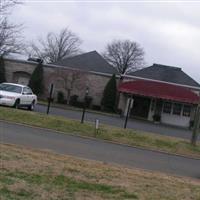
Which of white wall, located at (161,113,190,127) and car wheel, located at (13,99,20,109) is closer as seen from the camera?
car wheel, located at (13,99,20,109)

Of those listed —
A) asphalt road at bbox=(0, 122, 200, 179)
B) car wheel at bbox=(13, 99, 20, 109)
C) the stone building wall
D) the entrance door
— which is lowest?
asphalt road at bbox=(0, 122, 200, 179)

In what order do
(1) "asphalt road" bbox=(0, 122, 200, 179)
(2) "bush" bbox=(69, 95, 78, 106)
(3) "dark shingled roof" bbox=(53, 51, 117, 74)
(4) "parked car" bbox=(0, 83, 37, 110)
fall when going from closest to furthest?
Result: (1) "asphalt road" bbox=(0, 122, 200, 179), (4) "parked car" bbox=(0, 83, 37, 110), (2) "bush" bbox=(69, 95, 78, 106), (3) "dark shingled roof" bbox=(53, 51, 117, 74)

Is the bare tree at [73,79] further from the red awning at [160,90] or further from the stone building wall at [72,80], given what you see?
the red awning at [160,90]

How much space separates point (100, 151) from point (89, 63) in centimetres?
4189

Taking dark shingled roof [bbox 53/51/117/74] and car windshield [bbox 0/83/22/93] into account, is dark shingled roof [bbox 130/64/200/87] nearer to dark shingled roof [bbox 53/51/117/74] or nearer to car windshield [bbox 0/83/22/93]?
dark shingled roof [bbox 53/51/117/74]

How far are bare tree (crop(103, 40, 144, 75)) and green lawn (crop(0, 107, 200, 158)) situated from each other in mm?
65211

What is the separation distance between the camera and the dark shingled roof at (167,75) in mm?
52094

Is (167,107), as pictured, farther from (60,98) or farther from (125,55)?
(125,55)

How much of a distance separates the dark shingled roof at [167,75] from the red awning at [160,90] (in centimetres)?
321

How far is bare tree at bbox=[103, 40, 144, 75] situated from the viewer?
3430 inches

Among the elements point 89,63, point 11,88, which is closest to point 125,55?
point 89,63

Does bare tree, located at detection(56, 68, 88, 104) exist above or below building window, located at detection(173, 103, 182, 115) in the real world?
above

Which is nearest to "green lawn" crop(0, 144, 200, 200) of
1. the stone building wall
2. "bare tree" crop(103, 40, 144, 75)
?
the stone building wall

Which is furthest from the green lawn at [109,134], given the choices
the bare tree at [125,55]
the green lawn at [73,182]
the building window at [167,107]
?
the bare tree at [125,55]
